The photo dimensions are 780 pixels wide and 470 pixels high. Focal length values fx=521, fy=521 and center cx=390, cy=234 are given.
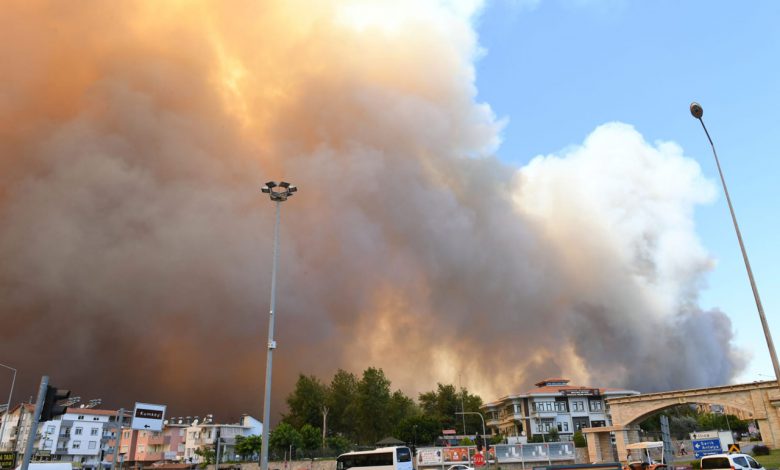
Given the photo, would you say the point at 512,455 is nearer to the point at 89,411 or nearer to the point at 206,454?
the point at 206,454

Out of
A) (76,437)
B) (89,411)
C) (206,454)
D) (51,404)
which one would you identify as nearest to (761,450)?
(51,404)

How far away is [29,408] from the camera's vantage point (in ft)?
336

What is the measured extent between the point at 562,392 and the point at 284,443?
5560 centimetres

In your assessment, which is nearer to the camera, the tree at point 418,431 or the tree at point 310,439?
the tree at point 310,439

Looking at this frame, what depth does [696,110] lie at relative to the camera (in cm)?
2122

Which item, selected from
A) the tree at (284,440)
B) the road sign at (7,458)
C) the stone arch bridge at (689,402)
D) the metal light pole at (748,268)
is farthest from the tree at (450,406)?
the metal light pole at (748,268)

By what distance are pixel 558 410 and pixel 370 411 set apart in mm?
37826

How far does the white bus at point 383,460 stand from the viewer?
1666 inches

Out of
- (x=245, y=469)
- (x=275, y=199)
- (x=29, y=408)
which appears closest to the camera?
(x=275, y=199)

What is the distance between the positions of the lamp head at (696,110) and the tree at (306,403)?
317 ft

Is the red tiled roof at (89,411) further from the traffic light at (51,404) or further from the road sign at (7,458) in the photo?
the traffic light at (51,404)

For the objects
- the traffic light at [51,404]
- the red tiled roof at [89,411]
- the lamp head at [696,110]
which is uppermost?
the lamp head at [696,110]

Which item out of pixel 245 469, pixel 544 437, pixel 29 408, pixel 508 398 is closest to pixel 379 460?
pixel 245 469

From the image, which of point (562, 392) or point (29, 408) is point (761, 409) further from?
point (29, 408)
